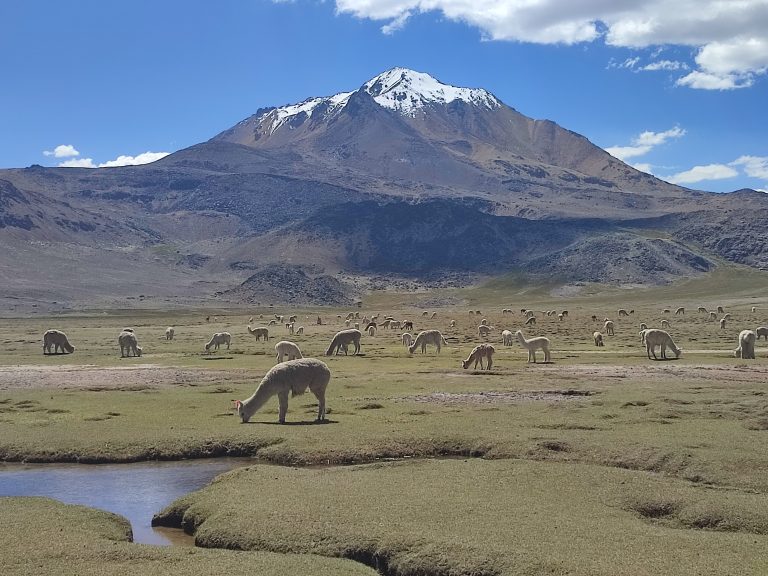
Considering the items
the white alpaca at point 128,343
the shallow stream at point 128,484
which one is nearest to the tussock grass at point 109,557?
the shallow stream at point 128,484

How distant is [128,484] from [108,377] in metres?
23.2

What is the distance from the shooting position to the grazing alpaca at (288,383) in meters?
30.1

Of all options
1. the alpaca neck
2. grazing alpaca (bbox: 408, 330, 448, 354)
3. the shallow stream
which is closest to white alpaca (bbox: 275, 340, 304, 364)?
Result: grazing alpaca (bbox: 408, 330, 448, 354)

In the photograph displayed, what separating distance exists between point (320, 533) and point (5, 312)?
201m

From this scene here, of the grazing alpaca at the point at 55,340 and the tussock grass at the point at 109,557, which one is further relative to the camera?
the grazing alpaca at the point at 55,340

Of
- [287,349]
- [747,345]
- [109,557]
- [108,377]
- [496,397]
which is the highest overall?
[287,349]

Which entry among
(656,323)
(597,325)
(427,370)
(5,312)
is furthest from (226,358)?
(5,312)

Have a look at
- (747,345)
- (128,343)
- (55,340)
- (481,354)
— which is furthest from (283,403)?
(55,340)

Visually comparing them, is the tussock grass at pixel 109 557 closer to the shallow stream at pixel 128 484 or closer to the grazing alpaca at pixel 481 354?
the shallow stream at pixel 128 484

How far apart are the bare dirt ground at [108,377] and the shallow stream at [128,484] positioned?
15.5 m

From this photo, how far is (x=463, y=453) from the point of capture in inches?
993

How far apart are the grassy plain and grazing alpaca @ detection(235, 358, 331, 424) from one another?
0.79m

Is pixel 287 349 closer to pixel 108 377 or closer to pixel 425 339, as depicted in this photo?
pixel 108 377

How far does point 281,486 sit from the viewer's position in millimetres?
20188
